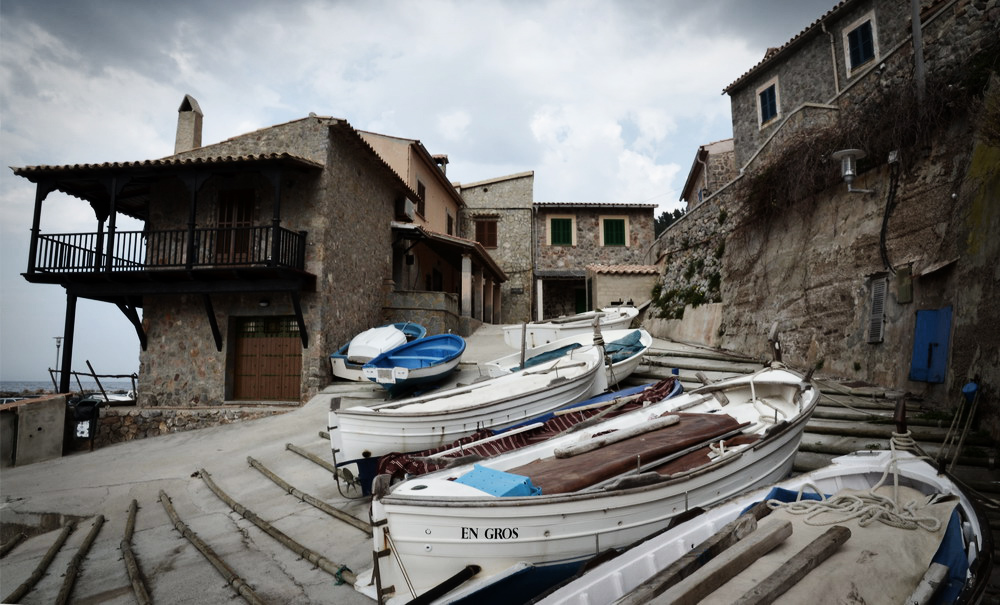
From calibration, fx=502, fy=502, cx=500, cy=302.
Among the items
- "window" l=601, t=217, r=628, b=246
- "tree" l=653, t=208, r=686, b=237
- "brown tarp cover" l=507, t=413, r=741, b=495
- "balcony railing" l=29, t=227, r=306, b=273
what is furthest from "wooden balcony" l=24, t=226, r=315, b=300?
"tree" l=653, t=208, r=686, b=237

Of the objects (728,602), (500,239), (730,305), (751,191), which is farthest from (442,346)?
(500,239)

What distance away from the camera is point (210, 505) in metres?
6.15

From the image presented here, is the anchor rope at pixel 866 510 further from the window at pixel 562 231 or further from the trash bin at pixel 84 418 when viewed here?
the window at pixel 562 231

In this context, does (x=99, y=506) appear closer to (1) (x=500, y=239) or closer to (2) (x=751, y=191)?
(2) (x=751, y=191)

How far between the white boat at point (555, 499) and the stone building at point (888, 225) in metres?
3.43

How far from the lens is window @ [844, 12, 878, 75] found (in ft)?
45.0

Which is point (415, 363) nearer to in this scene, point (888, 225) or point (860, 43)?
point (888, 225)

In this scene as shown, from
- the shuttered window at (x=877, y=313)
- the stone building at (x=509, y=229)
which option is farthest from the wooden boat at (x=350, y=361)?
the stone building at (x=509, y=229)

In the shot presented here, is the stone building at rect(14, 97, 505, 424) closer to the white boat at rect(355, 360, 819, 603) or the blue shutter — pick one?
the white boat at rect(355, 360, 819, 603)

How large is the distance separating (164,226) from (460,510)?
12.4 m

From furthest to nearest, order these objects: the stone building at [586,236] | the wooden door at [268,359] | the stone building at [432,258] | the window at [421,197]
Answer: the stone building at [586,236]
the window at [421,197]
the stone building at [432,258]
the wooden door at [268,359]

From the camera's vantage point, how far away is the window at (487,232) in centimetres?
2380

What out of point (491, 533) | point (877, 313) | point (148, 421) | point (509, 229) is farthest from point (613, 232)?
point (491, 533)

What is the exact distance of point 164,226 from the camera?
477 inches
